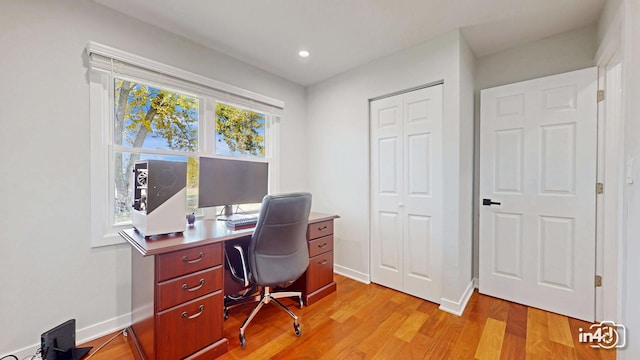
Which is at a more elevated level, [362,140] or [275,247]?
[362,140]

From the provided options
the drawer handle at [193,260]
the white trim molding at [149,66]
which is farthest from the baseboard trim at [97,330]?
the white trim molding at [149,66]

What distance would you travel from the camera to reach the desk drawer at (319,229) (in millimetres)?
2312

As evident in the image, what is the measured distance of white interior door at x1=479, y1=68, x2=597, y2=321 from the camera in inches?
78.6

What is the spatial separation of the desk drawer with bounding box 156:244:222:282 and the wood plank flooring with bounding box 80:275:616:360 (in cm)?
62

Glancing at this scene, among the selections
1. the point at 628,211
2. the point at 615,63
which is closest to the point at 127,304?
the point at 628,211

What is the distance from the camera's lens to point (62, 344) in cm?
154

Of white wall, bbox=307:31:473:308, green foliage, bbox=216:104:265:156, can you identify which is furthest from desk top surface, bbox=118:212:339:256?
white wall, bbox=307:31:473:308

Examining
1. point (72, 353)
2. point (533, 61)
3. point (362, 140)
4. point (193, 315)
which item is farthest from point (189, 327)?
point (533, 61)

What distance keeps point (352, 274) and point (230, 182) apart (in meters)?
1.72

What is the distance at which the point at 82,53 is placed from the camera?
67.9 inches

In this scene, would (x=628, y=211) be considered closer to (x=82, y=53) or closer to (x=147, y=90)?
(x=147, y=90)

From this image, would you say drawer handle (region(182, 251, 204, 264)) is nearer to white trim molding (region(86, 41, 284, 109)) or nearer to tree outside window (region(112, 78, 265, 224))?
tree outside window (region(112, 78, 265, 224))

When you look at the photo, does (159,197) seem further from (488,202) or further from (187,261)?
(488,202)

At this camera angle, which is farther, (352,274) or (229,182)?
(352,274)
